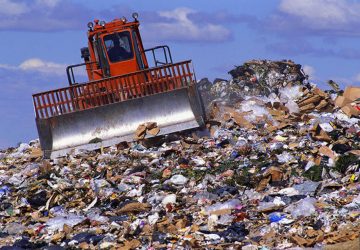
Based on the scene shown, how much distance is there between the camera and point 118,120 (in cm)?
1432

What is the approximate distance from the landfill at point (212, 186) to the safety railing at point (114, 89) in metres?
0.65

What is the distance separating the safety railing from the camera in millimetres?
14328

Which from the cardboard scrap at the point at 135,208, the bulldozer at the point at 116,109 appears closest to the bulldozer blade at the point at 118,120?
the bulldozer at the point at 116,109

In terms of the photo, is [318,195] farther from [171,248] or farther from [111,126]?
[111,126]

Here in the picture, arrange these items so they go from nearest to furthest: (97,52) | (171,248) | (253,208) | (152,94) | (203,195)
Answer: (171,248), (253,208), (203,195), (152,94), (97,52)

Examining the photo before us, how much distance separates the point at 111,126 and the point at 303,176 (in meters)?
4.37

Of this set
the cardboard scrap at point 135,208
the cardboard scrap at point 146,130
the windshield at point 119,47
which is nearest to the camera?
the cardboard scrap at point 135,208

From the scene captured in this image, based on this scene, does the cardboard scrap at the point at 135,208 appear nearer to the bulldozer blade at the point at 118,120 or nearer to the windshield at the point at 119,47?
the bulldozer blade at the point at 118,120

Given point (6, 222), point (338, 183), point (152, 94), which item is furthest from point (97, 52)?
point (338, 183)

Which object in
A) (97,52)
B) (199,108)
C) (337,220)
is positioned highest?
(97,52)

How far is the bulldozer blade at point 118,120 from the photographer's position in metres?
14.2

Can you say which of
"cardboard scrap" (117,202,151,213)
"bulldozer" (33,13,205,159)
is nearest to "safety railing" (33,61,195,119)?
"bulldozer" (33,13,205,159)

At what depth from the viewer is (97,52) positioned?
1523 cm

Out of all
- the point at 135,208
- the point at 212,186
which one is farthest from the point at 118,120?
the point at 135,208
